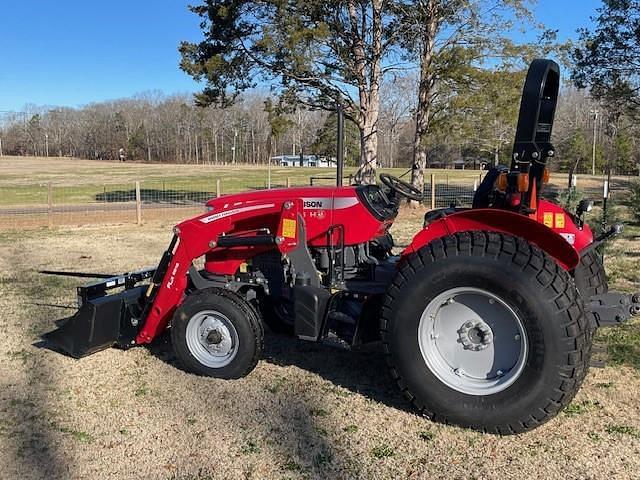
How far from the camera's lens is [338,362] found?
4.63m

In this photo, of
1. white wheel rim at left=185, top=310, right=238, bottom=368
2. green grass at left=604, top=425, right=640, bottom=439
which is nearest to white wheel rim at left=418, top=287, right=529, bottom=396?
green grass at left=604, top=425, right=640, bottom=439

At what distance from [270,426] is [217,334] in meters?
0.87

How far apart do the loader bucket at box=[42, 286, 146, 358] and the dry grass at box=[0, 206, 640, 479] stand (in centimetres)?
19

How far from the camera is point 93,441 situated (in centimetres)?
338

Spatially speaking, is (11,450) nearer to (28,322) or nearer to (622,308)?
(28,322)

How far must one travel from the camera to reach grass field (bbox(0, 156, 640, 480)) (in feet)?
10.0

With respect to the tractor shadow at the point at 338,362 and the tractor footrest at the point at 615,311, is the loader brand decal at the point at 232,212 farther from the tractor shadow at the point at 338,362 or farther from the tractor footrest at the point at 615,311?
the tractor footrest at the point at 615,311

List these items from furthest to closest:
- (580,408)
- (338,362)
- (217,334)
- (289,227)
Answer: (338,362)
(217,334)
(289,227)
(580,408)

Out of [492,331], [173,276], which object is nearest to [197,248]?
[173,276]

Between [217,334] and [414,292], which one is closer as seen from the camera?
[414,292]

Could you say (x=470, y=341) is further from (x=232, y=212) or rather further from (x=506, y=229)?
(x=232, y=212)

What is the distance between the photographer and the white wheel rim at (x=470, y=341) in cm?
331

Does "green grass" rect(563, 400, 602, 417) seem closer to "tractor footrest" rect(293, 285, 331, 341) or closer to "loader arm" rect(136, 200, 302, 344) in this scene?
"tractor footrest" rect(293, 285, 331, 341)

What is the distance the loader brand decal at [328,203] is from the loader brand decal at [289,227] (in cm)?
14
